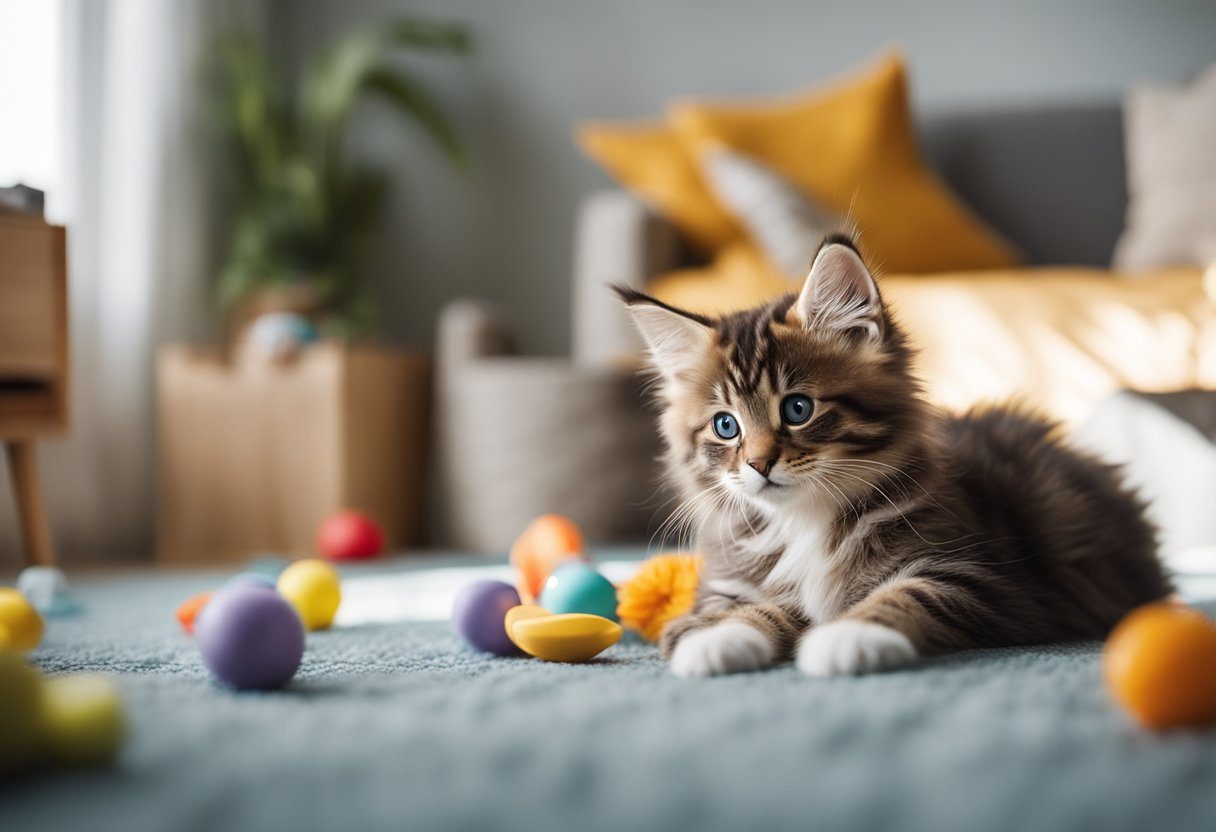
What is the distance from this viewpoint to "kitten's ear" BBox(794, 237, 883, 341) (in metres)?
1.23

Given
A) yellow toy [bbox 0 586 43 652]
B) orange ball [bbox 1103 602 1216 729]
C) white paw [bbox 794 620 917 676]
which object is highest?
orange ball [bbox 1103 602 1216 729]

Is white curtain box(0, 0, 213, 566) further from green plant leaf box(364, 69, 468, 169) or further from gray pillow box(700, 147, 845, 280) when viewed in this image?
gray pillow box(700, 147, 845, 280)

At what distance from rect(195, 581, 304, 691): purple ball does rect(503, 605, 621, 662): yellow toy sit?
28 cm

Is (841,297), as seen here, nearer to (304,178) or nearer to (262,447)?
(262,447)

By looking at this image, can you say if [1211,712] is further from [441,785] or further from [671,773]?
[441,785]

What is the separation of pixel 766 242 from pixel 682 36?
4.73 ft

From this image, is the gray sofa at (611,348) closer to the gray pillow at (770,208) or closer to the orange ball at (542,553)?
the gray pillow at (770,208)

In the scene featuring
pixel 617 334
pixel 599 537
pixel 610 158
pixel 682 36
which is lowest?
pixel 599 537

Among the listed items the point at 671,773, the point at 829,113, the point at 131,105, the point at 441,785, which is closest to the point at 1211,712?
the point at 671,773

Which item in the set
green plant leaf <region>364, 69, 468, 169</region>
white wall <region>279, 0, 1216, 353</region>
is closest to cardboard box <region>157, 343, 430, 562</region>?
green plant leaf <region>364, 69, 468, 169</region>

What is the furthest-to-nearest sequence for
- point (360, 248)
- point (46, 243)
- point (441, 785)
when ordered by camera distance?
point (360, 248) → point (46, 243) → point (441, 785)

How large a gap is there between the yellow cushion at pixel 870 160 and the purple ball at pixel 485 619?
6.89 feet

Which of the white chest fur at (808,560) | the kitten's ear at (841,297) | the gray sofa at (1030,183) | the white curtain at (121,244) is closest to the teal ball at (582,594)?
the white chest fur at (808,560)

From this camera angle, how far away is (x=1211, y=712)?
81 cm
